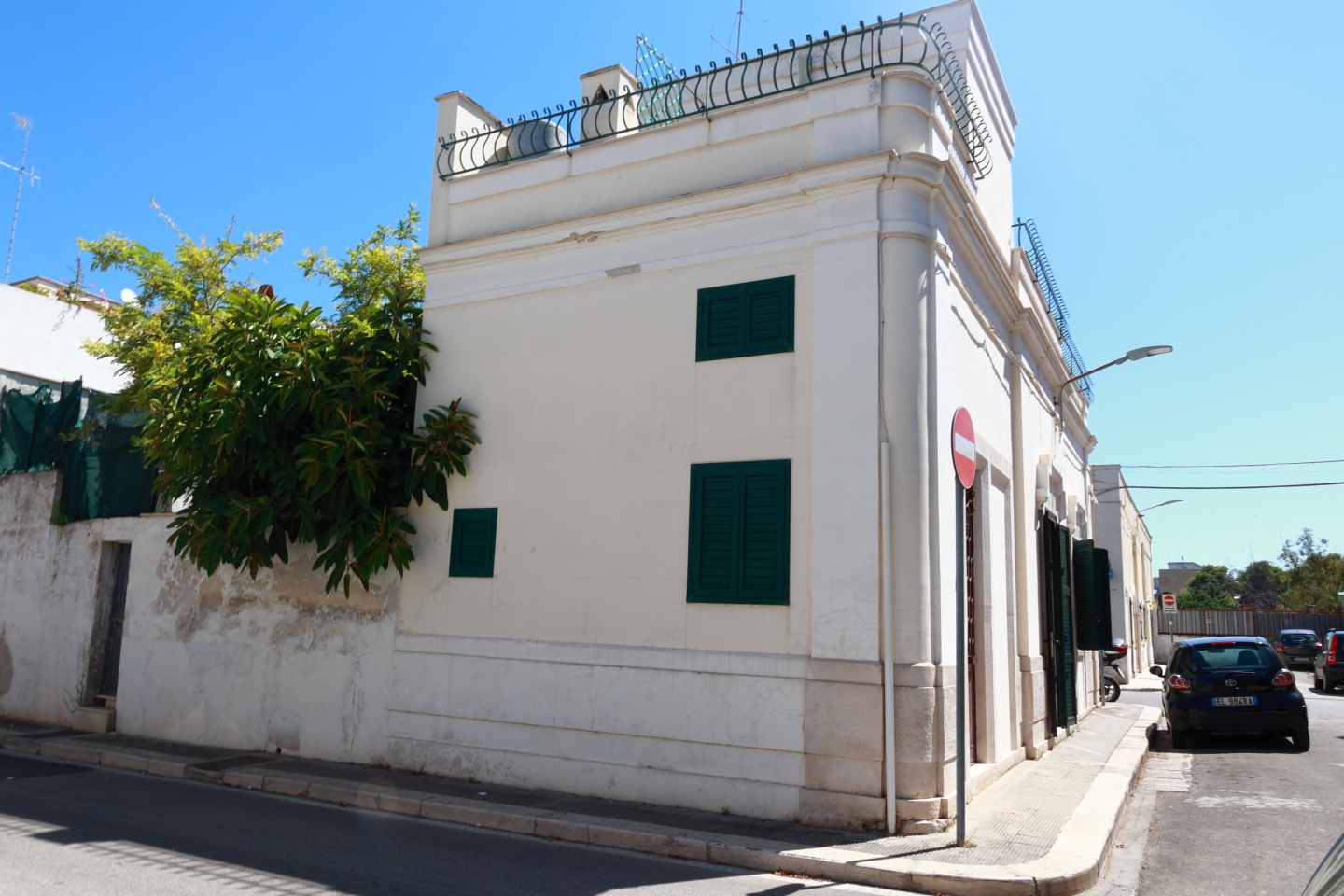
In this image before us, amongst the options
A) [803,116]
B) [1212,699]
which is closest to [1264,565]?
[1212,699]

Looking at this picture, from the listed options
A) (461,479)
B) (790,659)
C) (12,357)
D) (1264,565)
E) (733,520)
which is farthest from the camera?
(1264,565)

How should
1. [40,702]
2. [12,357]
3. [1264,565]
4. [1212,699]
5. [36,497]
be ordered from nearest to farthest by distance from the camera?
[1212,699] → [40,702] → [36,497] → [12,357] → [1264,565]

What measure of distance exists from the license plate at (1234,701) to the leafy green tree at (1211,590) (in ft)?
277

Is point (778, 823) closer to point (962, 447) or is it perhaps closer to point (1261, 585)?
point (962, 447)

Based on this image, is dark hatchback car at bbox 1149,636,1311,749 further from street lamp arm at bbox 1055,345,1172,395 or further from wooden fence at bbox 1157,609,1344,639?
wooden fence at bbox 1157,609,1344,639

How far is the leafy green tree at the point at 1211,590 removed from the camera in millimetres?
87175

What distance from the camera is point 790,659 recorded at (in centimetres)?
743

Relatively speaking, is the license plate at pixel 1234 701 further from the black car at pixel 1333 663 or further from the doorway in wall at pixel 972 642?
the black car at pixel 1333 663

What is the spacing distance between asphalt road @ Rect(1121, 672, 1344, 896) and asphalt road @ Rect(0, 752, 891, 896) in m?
2.44

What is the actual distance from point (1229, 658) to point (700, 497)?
8680 mm

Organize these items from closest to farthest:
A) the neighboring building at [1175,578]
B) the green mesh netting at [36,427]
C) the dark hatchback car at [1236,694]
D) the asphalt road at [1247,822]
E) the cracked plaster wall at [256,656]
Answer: the asphalt road at [1247,822], the cracked plaster wall at [256,656], the dark hatchback car at [1236,694], the green mesh netting at [36,427], the neighboring building at [1175,578]

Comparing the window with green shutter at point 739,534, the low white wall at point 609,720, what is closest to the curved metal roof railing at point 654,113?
the window with green shutter at point 739,534

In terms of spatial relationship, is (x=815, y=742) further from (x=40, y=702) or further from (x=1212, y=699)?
(x=40, y=702)

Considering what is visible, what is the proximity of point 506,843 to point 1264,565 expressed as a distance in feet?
336
